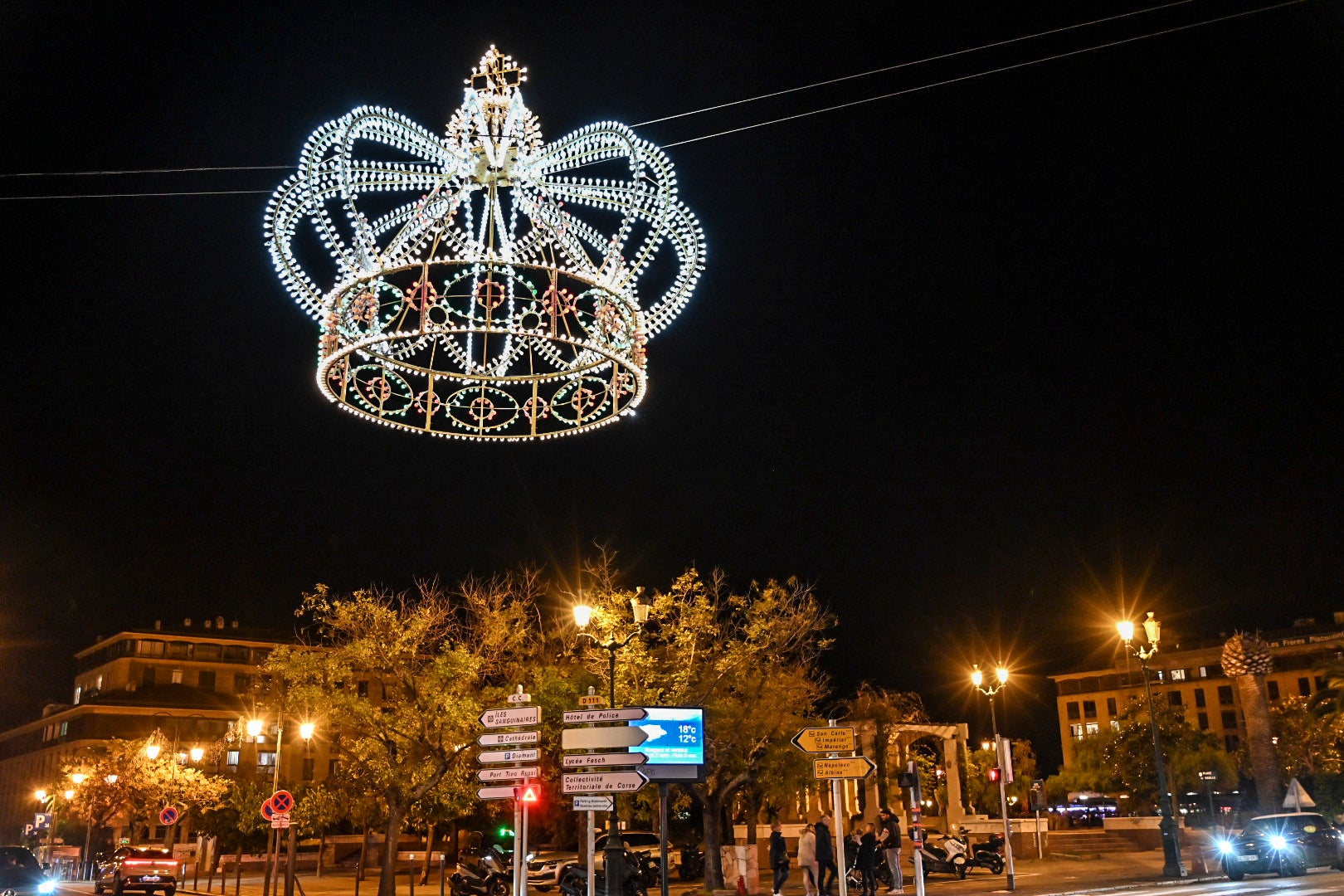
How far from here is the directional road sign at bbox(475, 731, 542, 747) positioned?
14644 millimetres

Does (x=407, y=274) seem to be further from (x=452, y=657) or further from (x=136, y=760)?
(x=136, y=760)

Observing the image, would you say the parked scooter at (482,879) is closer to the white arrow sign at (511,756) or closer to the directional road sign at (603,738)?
the white arrow sign at (511,756)

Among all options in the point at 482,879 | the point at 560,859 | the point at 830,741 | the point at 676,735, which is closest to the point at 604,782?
the point at 830,741

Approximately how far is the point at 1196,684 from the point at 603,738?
103m

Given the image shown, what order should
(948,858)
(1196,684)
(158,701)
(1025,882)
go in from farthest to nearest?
(1196,684), (158,701), (948,858), (1025,882)

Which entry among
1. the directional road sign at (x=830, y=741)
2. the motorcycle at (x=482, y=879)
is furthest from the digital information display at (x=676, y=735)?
the motorcycle at (x=482, y=879)

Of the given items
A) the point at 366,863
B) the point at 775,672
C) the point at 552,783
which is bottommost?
the point at 366,863

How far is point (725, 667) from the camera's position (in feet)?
95.8

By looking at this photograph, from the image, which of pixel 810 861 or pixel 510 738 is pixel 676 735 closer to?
pixel 810 861

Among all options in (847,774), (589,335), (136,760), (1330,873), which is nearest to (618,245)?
(589,335)

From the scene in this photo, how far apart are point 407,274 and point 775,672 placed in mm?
22103

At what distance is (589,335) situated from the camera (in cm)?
1182

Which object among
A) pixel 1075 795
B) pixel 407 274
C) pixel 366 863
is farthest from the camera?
pixel 1075 795

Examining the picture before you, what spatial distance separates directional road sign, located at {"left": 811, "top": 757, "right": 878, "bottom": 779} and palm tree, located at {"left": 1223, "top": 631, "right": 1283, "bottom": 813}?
35865 mm
